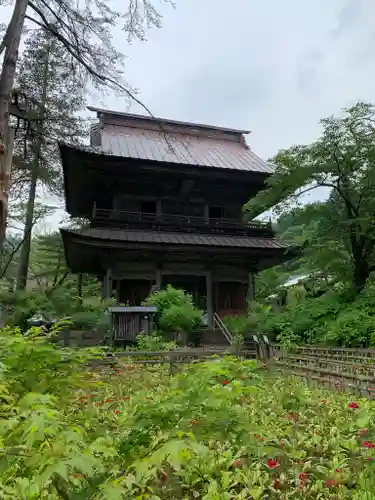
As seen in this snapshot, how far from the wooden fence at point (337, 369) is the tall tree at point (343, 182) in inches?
179

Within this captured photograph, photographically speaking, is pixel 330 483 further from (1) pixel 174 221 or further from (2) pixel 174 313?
(1) pixel 174 221

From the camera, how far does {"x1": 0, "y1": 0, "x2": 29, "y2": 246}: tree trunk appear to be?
3.92m

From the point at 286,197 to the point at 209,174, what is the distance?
3.38 m

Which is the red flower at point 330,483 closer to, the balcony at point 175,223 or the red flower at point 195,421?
the red flower at point 195,421

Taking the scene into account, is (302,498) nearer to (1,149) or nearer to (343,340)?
(1,149)

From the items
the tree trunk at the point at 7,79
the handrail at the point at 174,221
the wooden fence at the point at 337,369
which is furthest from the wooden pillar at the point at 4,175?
the handrail at the point at 174,221

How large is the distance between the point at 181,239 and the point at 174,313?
4.02 meters

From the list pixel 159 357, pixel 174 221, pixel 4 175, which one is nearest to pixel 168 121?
pixel 174 221

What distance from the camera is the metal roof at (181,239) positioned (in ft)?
46.9

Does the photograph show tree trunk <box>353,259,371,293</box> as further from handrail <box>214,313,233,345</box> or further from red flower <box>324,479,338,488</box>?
red flower <box>324,479,338,488</box>

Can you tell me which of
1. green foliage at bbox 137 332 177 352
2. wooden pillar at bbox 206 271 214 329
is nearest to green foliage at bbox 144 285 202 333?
green foliage at bbox 137 332 177 352

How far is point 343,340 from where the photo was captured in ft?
37.1

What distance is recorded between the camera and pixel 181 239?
15.2 meters

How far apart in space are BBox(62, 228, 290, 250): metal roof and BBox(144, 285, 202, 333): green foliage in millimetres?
2503
